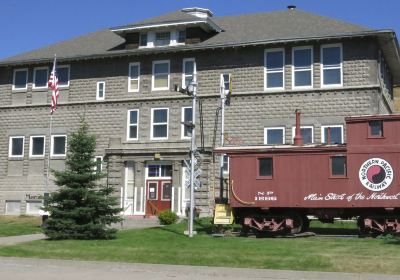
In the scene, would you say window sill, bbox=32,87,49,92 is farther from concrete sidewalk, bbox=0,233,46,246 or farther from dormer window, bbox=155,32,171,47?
concrete sidewalk, bbox=0,233,46,246

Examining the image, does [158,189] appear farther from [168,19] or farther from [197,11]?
[197,11]

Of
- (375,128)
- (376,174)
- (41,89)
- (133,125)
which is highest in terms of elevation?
(41,89)

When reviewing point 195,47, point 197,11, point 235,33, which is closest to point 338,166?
point 195,47

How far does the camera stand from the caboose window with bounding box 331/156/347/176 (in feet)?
69.0

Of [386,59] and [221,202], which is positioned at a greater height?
[386,59]

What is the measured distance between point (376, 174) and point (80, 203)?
417 inches

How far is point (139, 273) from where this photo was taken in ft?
46.0

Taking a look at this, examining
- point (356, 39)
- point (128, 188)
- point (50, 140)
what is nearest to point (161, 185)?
point (128, 188)

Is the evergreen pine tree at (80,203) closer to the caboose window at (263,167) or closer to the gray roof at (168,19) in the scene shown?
the caboose window at (263,167)

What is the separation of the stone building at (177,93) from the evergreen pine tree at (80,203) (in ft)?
35.9

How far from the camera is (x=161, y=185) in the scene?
3453 centimetres

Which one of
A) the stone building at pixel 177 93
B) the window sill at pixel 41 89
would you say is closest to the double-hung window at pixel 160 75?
the stone building at pixel 177 93

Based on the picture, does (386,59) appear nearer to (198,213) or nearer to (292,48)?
(292,48)

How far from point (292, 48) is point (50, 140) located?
1652 cm
